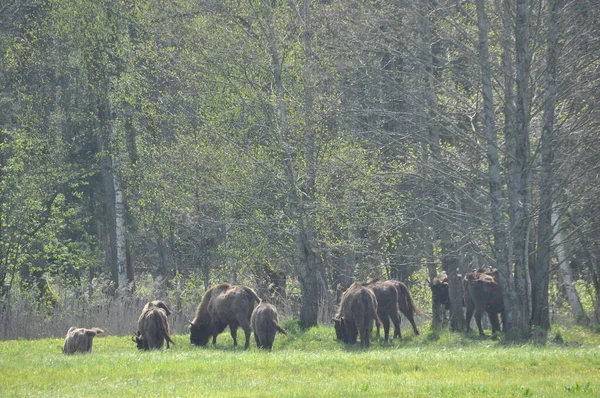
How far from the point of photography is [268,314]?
2139 centimetres

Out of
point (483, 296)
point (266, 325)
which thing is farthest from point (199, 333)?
point (483, 296)

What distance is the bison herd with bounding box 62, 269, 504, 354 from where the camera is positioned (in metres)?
21.4

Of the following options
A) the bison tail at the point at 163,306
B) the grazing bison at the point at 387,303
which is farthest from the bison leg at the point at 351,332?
the bison tail at the point at 163,306

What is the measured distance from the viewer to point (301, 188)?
2786 centimetres

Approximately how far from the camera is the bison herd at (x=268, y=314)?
844 inches

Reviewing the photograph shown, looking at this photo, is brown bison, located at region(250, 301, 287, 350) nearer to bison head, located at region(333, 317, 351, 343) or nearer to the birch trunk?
bison head, located at region(333, 317, 351, 343)

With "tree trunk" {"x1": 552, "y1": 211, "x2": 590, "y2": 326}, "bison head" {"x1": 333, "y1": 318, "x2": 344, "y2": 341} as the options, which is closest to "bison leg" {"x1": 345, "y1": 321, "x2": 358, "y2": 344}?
"bison head" {"x1": 333, "y1": 318, "x2": 344, "y2": 341}

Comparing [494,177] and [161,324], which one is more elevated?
[494,177]

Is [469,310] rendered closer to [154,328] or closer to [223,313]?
[223,313]

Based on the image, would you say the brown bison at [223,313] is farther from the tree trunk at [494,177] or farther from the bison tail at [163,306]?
the tree trunk at [494,177]

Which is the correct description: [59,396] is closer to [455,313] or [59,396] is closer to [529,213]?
[529,213]

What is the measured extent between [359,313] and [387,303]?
10.4 feet

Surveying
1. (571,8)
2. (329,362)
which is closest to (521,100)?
(571,8)

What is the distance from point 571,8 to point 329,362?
1093cm
